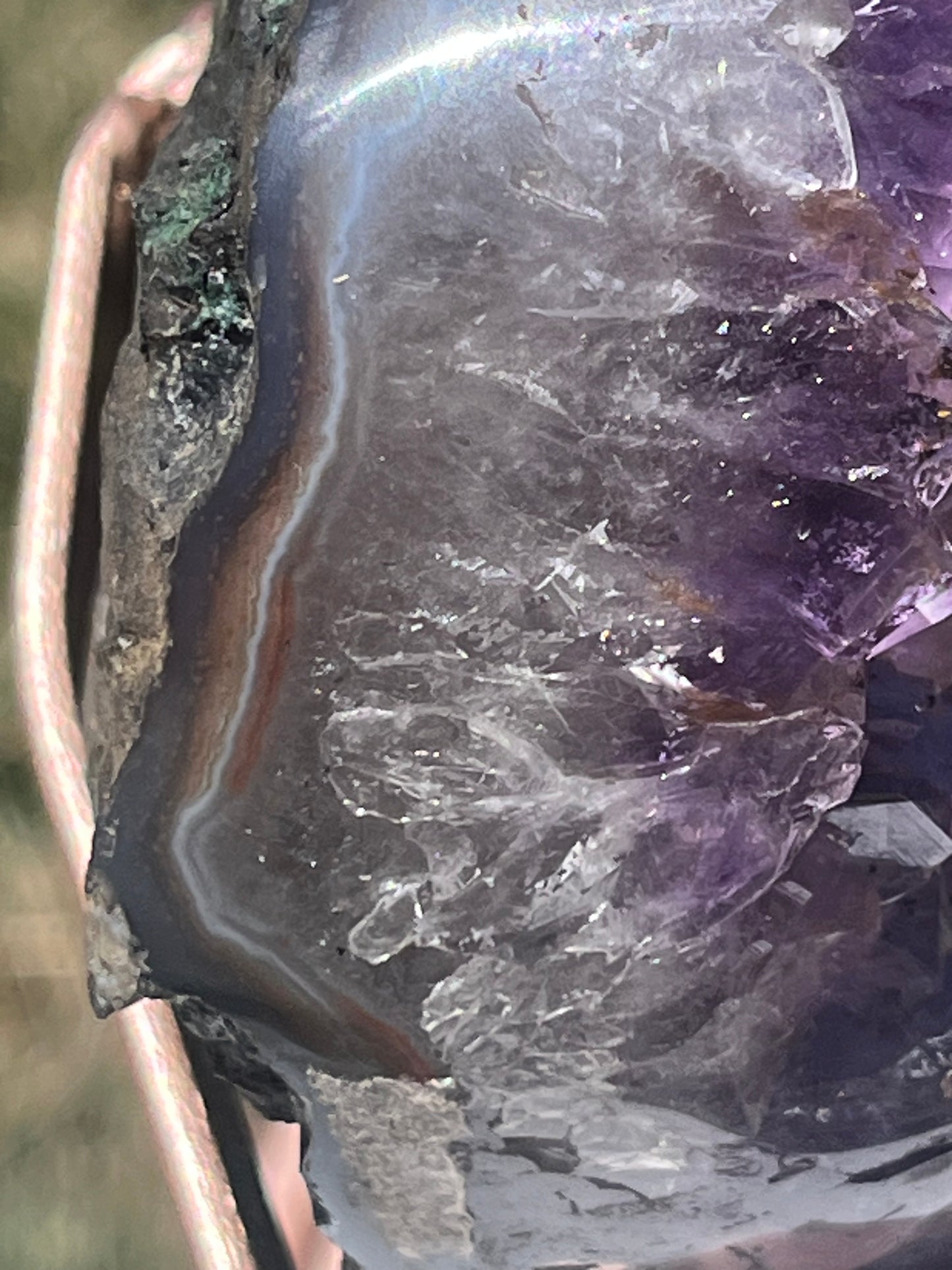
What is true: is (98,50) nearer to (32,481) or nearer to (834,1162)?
A: (32,481)

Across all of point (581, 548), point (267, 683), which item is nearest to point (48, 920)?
point (267, 683)

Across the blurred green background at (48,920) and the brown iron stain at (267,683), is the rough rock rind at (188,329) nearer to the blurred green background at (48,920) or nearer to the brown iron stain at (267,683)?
the brown iron stain at (267,683)

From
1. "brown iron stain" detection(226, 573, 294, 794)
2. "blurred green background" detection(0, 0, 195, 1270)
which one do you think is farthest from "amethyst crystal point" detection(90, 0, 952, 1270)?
"blurred green background" detection(0, 0, 195, 1270)

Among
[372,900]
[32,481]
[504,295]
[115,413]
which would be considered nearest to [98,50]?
[32,481]

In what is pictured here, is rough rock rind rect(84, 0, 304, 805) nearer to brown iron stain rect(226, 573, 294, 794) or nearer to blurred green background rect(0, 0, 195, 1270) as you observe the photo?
brown iron stain rect(226, 573, 294, 794)

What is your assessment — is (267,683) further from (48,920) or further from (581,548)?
(48,920)

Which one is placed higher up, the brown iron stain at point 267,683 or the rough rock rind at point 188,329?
the rough rock rind at point 188,329

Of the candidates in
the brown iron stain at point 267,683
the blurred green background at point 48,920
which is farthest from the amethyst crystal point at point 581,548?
the blurred green background at point 48,920
